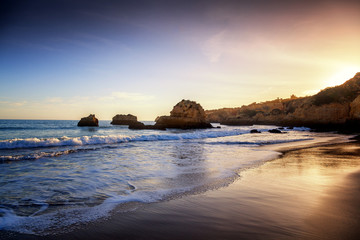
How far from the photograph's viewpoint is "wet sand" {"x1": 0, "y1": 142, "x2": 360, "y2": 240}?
2.57m

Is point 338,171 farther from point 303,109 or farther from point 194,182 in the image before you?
point 303,109

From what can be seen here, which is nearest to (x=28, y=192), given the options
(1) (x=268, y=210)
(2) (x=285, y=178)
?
(1) (x=268, y=210)

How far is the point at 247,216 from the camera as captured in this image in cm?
317

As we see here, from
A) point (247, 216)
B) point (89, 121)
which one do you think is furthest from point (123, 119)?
point (247, 216)

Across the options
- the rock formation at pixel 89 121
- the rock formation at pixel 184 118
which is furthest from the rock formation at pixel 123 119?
the rock formation at pixel 184 118

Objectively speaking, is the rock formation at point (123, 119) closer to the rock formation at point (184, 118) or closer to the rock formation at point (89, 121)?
the rock formation at point (89, 121)

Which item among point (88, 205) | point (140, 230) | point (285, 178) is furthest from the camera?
point (285, 178)

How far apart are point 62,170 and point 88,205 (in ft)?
12.4

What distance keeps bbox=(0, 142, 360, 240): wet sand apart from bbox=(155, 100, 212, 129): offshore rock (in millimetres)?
43875

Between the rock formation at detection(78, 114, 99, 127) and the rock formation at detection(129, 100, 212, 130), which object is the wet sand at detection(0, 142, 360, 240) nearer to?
the rock formation at detection(129, 100, 212, 130)

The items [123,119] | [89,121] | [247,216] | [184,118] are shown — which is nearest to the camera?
[247,216]

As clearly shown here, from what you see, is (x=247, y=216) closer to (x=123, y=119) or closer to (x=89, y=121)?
(x=89, y=121)

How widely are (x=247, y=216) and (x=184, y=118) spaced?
151ft

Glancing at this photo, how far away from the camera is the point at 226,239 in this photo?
2436mm
